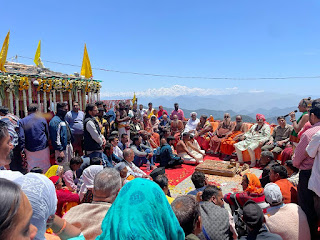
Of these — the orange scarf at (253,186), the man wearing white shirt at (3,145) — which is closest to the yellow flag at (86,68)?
the orange scarf at (253,186)

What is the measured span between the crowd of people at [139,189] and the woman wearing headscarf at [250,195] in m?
0.01

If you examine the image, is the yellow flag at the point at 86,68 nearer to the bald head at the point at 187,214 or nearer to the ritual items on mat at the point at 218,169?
the ritual items on mat at the point at 218,169

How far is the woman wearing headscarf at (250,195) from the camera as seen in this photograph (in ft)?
11.8

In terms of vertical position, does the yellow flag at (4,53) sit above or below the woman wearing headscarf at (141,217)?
above

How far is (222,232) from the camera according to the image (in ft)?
8.58

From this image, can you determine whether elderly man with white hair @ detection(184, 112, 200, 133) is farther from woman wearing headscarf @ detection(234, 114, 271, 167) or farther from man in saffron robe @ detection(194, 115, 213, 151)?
woman wearing headscarf @ detection(234, 114, 271, 167)

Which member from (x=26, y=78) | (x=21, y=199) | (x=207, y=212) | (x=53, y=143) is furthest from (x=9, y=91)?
(x=21, y=199)

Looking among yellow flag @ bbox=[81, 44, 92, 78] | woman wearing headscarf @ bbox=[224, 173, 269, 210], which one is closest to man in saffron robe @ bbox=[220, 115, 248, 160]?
woman wearing headscarf @ bbox=[224, 173, 269, 210]

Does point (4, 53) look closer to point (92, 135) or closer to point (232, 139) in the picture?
point (92, 135)

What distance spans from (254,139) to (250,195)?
15.9ft

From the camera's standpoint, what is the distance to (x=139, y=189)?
1.53 metres

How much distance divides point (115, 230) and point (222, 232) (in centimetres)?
158

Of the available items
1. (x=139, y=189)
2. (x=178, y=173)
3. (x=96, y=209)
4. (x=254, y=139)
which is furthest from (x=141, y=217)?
(x=254, y=139)

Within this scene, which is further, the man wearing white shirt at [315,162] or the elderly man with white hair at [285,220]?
the man wearing white shirt at [315,162]
